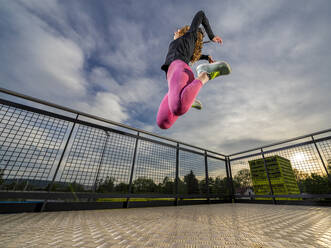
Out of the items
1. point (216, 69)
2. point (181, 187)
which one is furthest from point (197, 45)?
point (181, 187)

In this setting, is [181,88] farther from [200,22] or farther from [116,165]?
[116,165]

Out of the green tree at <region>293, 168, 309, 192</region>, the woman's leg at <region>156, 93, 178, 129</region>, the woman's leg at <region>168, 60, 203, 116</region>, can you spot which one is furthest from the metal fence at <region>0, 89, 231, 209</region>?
the green tree at <region>293, 168, 309, 192</region>

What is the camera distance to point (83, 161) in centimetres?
232

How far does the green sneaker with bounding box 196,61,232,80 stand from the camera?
1596 millimetres

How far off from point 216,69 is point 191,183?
325cm

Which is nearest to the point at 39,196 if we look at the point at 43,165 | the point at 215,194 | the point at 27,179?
the point at 27,179

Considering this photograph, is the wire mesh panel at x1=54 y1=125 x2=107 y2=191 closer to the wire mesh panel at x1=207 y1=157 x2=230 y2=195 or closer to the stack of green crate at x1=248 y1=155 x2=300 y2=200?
the wire mesh panel at x1=207 y1=157 x2=230 y2=195

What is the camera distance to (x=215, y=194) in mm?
4348

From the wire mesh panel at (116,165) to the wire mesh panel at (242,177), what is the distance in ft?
13.4

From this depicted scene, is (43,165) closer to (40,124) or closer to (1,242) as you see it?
(40,124)

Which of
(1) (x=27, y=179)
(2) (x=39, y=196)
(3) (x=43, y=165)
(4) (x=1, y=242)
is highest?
(3) (x=43, y=165)

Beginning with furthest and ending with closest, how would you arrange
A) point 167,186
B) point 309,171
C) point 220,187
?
1. point 220,187
2. point 309,171
3. point 167,186

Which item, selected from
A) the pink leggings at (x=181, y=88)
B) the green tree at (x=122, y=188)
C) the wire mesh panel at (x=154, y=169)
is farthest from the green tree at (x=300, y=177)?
the green tree at (x=122, y=188)

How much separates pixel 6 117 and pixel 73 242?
223cm
